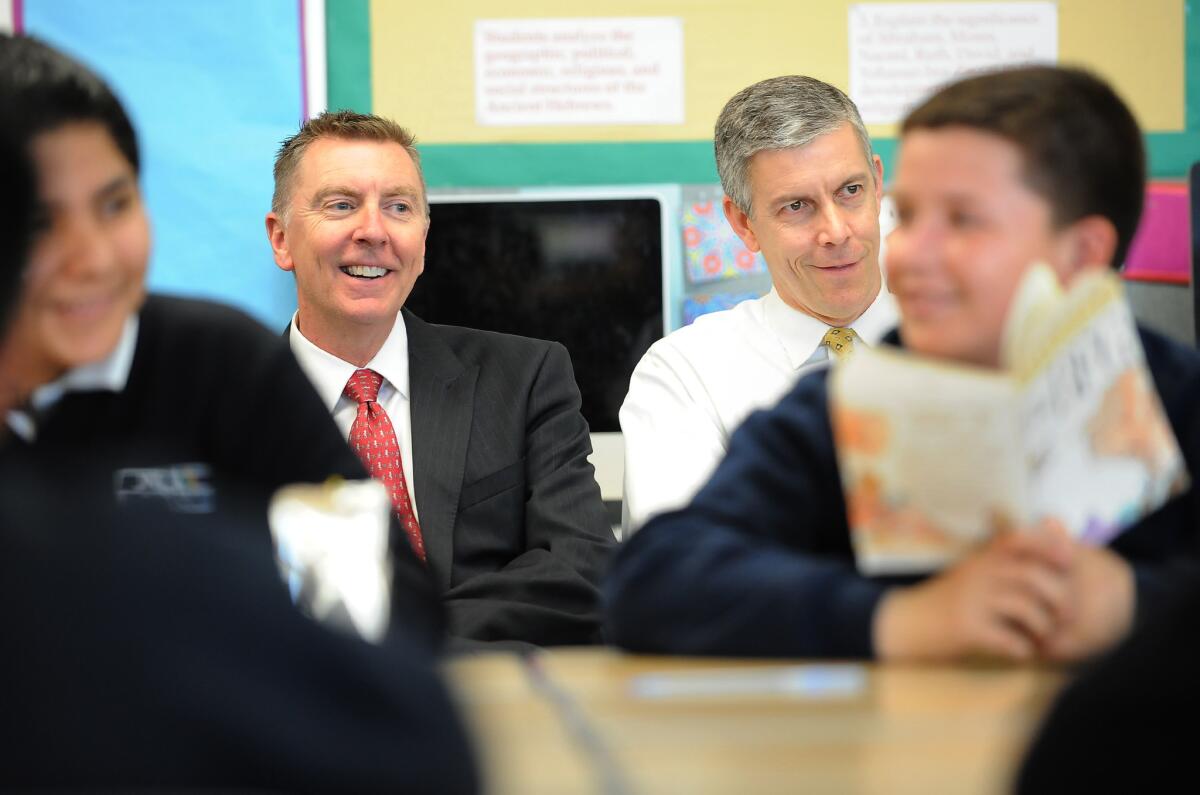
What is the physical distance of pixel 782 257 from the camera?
242 centimetres

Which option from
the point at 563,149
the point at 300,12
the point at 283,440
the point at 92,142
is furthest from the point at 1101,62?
the point at 92,142

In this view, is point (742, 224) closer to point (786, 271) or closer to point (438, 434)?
point (786, 271)

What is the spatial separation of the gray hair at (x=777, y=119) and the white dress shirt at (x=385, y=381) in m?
0.70

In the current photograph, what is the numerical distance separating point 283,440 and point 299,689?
856 millimetres

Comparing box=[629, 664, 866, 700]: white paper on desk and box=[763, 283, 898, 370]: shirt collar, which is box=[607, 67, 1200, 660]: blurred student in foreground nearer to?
box=[629, 664, 866, 700]: white paper on desk

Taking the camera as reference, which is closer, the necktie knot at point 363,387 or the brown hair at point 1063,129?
the brown hair at point 1063,129

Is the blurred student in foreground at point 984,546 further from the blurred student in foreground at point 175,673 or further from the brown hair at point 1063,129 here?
the blurred student in foreground at point 175,673

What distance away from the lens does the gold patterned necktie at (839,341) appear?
238 centimetres

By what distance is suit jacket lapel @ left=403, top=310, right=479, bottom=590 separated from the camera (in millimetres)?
2217

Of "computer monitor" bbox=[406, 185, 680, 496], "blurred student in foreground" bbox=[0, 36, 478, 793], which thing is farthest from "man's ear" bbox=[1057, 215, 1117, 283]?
"computer monitor" bbox=[406, 185, 680, 496]

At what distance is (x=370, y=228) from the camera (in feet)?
8.18

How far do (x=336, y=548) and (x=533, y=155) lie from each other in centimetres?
196

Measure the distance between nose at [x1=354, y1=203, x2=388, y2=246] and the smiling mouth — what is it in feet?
0.16

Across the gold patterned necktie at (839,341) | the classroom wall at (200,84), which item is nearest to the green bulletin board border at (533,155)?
the classroom wall at (200,84)
